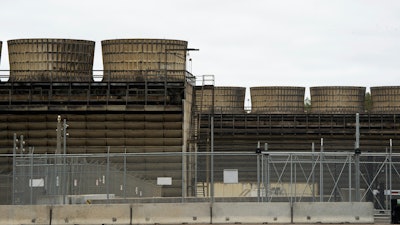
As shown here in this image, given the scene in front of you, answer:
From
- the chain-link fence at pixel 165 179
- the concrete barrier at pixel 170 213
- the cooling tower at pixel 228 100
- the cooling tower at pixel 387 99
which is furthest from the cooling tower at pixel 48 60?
the concrete barrier at pixel 170 213

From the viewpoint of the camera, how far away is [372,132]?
258 feet

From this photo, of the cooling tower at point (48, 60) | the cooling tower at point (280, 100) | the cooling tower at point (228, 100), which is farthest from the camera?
the cooling tower at point (228, 100)

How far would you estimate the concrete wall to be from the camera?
116 feet

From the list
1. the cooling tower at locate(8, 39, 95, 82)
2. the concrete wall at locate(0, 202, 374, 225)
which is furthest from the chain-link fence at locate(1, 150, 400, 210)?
the cooling tower at locate(8, 39, 95, 82)

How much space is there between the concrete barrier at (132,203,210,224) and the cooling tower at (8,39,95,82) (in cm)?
3135

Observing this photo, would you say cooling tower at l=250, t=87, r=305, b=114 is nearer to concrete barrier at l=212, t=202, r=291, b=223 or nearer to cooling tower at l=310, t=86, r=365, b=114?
cooling tower at l=310, t=86, r=365, b=114

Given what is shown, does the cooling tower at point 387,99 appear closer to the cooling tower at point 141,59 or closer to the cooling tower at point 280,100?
the cooling tower at point 280,100

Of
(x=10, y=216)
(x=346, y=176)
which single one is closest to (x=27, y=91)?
(x=346, y=176)

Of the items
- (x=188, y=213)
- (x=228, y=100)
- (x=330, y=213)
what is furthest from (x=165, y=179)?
(x=228, y=100)

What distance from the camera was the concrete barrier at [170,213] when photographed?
35.6 m

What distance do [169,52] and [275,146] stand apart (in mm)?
15805

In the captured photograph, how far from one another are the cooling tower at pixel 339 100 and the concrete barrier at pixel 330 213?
1878 inches

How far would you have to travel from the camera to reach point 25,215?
35312 mm

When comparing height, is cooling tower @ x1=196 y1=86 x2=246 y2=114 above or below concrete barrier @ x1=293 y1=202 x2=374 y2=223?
above
